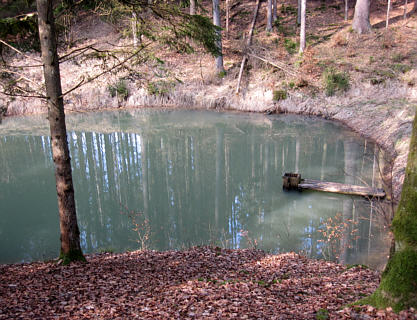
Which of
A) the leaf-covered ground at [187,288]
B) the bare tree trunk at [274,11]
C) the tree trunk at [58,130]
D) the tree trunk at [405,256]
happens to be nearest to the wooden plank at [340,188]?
the leaf-covered ground at [187,288]

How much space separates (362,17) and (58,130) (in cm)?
2957

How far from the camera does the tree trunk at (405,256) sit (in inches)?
165

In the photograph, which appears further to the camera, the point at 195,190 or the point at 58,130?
the point at 195,190

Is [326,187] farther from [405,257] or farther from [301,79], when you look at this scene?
[301,79]

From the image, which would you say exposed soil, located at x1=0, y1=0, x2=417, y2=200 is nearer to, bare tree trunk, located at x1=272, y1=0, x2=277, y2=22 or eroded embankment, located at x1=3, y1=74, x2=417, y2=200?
eroded embankment, located at x1=3, y1=74, x2=417, y2=200

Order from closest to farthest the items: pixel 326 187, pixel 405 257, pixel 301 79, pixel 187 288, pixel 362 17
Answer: pixel 405 257
pixel 187 288
pixel 326 187
pixel 301 79
pixel 362 17

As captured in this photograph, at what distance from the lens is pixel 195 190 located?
13.5 metres

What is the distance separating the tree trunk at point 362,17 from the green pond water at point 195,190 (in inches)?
447

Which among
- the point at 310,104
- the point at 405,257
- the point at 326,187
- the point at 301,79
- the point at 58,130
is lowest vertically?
the point at 326,187

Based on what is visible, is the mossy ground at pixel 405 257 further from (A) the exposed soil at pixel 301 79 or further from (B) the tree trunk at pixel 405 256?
(A) the exposed soil at pixel 301 79

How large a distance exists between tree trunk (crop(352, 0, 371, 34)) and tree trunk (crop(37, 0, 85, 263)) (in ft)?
93.9

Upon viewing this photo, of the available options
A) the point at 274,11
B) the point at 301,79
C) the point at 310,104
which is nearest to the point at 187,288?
the point at 310,104

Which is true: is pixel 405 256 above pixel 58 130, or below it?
below

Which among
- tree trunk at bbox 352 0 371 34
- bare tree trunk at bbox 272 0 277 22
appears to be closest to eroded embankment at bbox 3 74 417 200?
tree trunk at bbox 352 0 371 34
